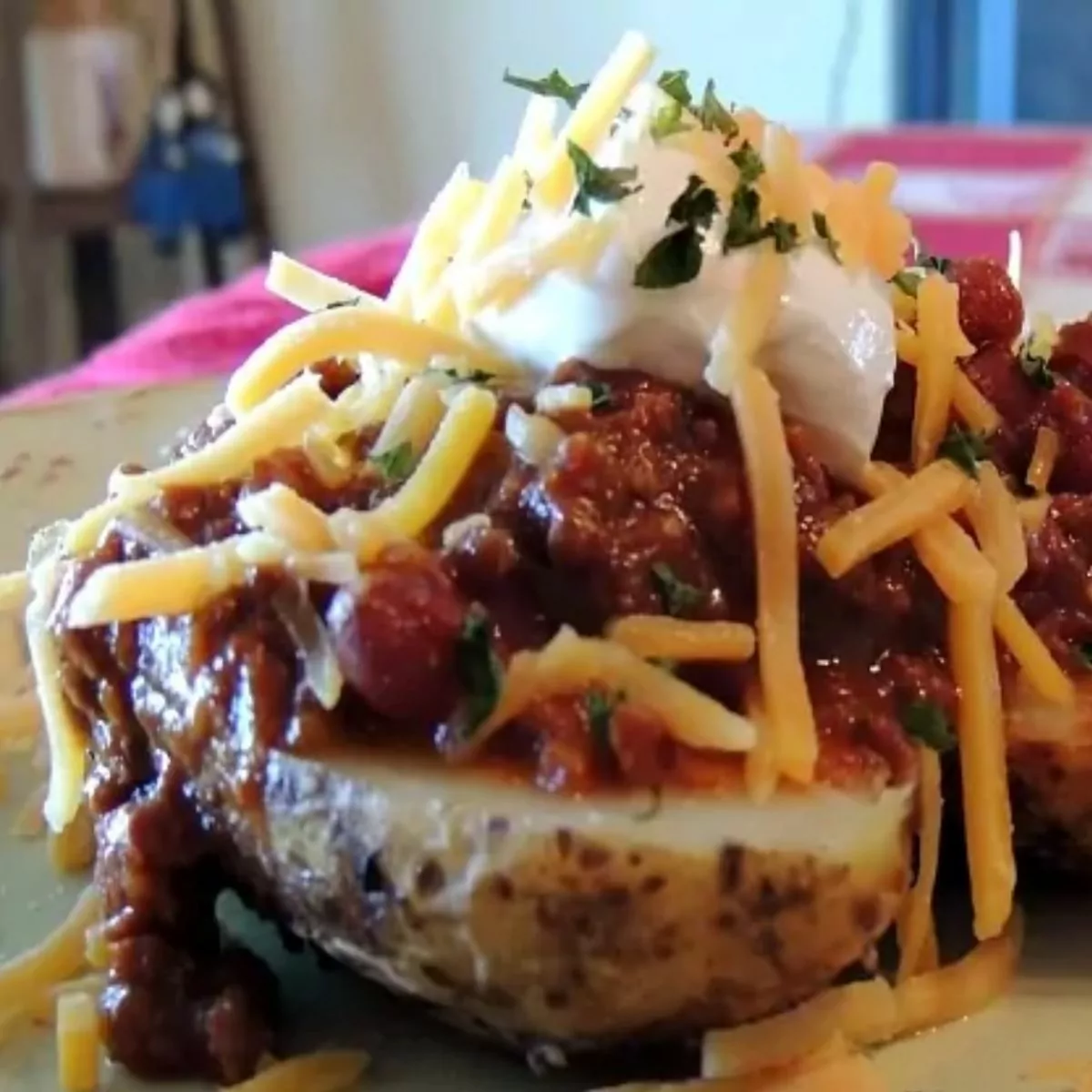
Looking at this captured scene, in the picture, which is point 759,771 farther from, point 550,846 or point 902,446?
point 902,446

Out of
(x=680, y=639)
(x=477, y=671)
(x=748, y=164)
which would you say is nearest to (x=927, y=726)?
(x=680, y=639)

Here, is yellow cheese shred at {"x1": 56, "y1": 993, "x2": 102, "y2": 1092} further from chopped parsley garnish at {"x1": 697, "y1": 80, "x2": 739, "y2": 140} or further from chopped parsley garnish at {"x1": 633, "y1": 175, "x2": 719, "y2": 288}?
chopped parsley garnish at {"x1": 697, "y1": 80, "x2": 739, "y2": 140}

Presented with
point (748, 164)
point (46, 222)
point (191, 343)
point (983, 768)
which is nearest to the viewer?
point (983, 768)

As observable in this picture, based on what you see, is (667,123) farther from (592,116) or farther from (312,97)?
(312,97)

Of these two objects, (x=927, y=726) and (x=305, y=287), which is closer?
(x=927, y=726)

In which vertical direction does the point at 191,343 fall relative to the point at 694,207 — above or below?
below

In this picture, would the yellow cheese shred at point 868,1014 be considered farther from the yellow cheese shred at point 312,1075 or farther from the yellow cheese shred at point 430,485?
the yellow cheese shred at point 430,485

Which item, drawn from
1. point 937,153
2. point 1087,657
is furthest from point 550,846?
point 937,153
